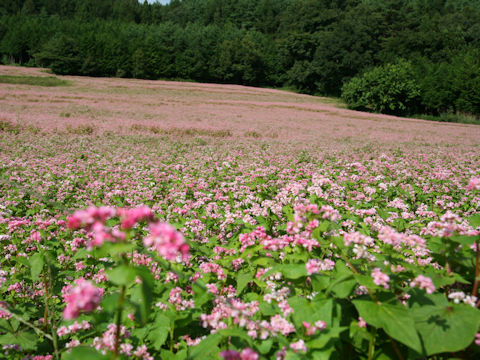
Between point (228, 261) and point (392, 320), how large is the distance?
1567 millimetres

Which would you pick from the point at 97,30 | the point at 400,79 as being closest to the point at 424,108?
the point at 400,79

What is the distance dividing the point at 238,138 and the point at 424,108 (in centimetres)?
4944

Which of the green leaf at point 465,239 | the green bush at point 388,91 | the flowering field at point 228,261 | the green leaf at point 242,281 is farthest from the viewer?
the green bush at point 388,91

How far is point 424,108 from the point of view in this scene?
5306cm

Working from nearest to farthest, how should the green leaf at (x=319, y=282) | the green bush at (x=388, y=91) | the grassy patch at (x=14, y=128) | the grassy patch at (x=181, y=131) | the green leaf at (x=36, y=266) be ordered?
the green leaf at (x=319, y=282) → the green leaf at (x=36, y=266) → the grassy patch at (x=14, y=128) → the grassy patch at (x=181, y=131) → the green bush at (x=388, y=91)

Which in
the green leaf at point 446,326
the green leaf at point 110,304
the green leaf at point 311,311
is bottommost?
the green leaf at point 311,311

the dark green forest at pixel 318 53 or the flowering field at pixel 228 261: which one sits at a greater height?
the dark green forest at pixel 318 53

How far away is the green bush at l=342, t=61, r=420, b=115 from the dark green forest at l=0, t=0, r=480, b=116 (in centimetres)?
17

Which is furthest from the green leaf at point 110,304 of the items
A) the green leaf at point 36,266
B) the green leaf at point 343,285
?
the green leaf at point 36,266

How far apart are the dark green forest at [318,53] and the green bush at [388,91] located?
6.7 inches

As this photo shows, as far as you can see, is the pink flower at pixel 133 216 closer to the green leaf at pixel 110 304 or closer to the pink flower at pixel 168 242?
the pink flower at pixel 168 242

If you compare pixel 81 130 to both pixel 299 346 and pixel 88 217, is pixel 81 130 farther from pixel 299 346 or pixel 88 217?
pixel 299 346

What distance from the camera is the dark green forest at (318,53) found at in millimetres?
49781

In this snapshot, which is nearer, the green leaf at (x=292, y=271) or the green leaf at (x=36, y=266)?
the green leaf at (x=292, y=271)
